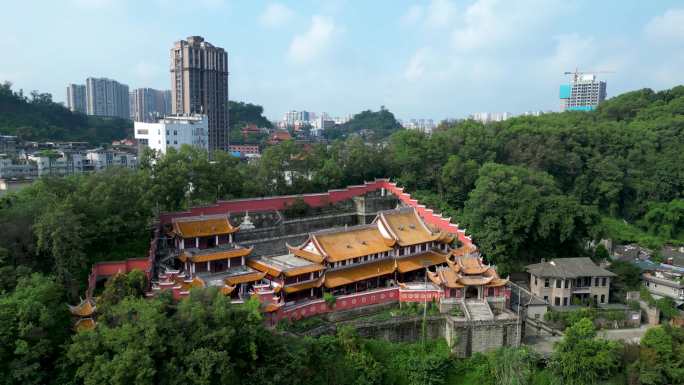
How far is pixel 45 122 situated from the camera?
61094 mm

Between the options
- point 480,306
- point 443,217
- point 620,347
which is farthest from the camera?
point 443,217

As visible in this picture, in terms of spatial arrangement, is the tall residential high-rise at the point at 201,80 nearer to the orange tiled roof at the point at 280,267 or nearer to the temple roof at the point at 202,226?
the temple roof at the point at 202,226

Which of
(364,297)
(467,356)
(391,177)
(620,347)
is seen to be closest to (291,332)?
(364,297)

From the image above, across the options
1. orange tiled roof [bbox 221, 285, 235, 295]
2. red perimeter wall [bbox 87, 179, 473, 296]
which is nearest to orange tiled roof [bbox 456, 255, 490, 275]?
red perimeter wall [bbox 87, 179, 473, 296]

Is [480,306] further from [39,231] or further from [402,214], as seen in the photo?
[39,231]

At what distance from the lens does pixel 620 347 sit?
21.6m

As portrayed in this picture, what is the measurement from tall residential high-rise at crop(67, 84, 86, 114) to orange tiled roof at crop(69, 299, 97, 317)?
84.9 metres

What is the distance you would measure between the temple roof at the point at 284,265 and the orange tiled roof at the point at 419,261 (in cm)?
435

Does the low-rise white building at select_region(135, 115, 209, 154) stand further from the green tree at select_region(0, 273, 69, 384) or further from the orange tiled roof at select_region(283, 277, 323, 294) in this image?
the green tree at select_region(0, 273, 69, 384)

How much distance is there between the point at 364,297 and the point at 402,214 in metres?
6.55

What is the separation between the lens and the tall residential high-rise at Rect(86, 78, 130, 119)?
93.9m

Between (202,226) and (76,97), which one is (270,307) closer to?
(202,226)

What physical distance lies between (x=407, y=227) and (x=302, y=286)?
290 inches

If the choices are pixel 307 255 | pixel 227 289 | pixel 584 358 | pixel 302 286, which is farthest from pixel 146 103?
pixel 584 358
